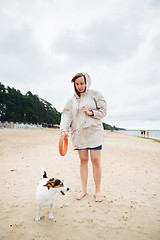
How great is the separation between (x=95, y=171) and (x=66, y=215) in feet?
2.97

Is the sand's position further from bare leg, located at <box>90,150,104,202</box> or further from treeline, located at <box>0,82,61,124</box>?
treeline, located at <box>0,82,61,124</box>

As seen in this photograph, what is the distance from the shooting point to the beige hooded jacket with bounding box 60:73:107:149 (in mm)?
2736

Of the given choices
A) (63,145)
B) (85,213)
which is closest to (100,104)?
(63,145)

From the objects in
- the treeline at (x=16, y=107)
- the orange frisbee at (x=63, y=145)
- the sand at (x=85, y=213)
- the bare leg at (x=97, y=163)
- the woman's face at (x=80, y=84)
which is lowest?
the sand at (x=85, y=213)

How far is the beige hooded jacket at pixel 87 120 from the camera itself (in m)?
2.74

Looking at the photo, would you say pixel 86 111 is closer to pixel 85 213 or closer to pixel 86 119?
pixel 86 119

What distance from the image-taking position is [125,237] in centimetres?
199

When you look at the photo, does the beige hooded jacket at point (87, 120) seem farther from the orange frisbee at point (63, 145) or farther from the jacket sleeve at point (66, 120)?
the orange frisbee at point (63, 145)

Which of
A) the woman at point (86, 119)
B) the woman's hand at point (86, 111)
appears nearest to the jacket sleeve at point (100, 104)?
the woman at point (86, 119)

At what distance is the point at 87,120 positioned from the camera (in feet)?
8.95

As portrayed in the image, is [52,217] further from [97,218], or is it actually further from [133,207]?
[133,207]

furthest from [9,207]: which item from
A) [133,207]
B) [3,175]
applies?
[133,207]

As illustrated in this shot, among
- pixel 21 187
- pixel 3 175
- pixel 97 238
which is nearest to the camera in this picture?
pixel 97 238

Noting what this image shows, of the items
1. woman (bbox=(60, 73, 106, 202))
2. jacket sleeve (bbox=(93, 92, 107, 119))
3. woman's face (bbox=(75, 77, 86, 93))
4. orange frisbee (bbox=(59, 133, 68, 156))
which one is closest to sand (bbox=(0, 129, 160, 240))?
woman (bbox=(60, 73, 106, 202))
